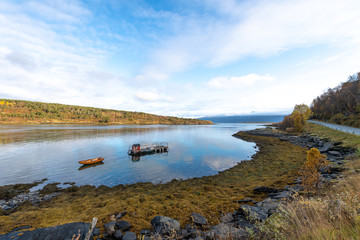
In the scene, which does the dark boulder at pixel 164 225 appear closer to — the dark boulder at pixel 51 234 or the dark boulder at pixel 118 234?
the dark boulder at pixel 118 234

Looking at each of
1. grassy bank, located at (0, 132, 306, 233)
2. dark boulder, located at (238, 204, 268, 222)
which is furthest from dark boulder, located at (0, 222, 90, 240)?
dark boulder, located at (238, 204, 268, 222)

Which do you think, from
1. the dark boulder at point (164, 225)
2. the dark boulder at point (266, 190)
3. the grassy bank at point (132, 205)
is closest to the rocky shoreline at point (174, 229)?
the dark boulder at point (164, 225)

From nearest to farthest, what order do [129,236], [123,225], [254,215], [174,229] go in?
[129,236], [174,229], [254,215], [123,225]

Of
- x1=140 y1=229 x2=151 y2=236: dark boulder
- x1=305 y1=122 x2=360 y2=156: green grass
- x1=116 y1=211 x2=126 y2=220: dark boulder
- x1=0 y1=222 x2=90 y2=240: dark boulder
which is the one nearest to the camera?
x1=0 y1=222 x2=90 y2=240: dark boulder

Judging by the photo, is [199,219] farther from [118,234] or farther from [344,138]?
[344,138]

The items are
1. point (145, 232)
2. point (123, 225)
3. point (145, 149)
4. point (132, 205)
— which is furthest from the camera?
point (145, 149)

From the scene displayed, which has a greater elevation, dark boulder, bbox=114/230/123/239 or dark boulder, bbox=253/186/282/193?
dark boulder, bbox=114/230/123/239

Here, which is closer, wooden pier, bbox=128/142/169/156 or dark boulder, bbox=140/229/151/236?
dark boulder, bbox=140/229/151/236

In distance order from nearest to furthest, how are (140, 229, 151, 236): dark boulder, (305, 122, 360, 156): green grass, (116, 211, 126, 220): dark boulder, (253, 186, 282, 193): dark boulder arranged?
(140, 229, 151, 236): dark boulder < (116, 211, 126, 220): dark boulder < (253, 186, 282, 193): dark boulder < (305, 122, 360, 156): green grass

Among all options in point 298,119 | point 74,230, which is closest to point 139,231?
point 74,230

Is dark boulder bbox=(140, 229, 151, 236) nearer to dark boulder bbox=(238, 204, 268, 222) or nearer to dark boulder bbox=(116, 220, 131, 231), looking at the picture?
dark boulder bbox=(116, 220, 131, 231)

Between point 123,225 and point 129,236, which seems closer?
point 129,236

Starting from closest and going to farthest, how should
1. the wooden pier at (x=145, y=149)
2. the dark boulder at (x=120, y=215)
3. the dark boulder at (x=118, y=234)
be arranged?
1. the dark boulder at (x=118, y=234)
2. the dark boulder at (x=120, y=215)
3. the wooden pier at (x=145, y=149)

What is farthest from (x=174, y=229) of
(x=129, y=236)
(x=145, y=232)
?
(x=129, y=236)
